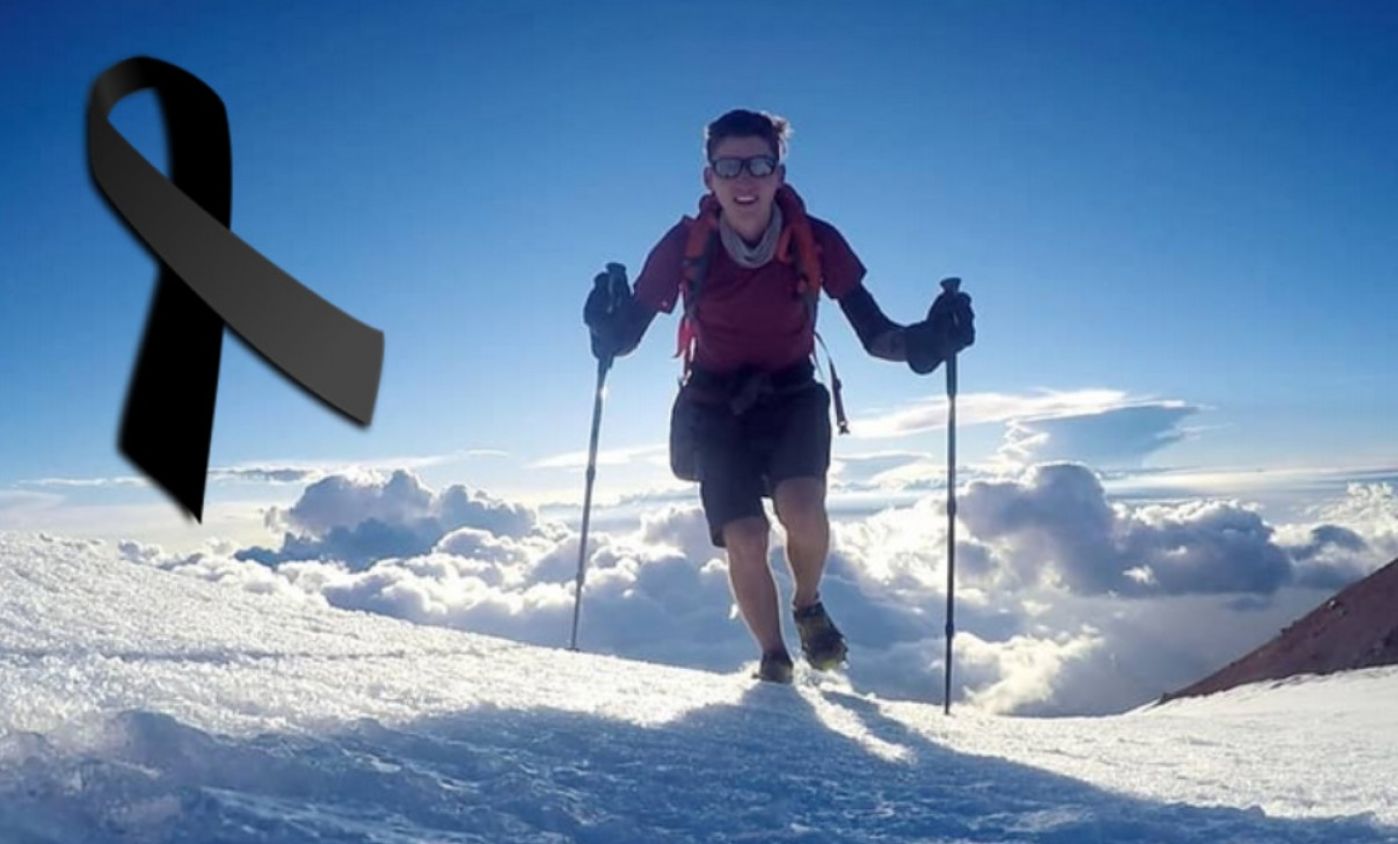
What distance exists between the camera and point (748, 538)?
523 cm

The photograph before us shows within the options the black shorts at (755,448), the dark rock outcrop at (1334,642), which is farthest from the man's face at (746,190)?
the dark rock outcrop at (1334,642)

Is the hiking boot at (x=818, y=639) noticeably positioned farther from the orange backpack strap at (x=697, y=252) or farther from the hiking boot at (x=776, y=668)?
the orange backpack strap at (x=697, y=252)

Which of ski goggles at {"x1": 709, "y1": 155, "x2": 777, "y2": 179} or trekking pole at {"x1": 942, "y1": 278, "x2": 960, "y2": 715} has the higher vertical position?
ski goggles at {"x1": 709, "y1": 155, "x2": 777, "y2": 179}

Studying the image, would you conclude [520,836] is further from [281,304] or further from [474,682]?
[281,304]

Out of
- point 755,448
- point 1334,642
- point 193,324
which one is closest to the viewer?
point 193,324

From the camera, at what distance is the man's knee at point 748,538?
5219mm

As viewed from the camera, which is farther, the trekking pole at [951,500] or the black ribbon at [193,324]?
the trekking pole at [951,500]

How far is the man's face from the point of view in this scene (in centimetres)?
530

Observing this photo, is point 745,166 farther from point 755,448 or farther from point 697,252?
point 755,448

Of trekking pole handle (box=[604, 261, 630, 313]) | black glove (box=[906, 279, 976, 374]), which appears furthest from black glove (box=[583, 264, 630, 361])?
black glove (box=[906, 279, 976, 374])

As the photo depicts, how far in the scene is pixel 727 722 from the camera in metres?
3.08

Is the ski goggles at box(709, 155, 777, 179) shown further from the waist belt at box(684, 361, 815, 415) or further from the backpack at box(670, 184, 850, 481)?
the waist belt at box(684, 361, 815, 415)

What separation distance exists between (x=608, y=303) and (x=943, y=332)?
1.57 meters

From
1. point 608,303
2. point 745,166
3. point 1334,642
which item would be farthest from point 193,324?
point 1334,642
